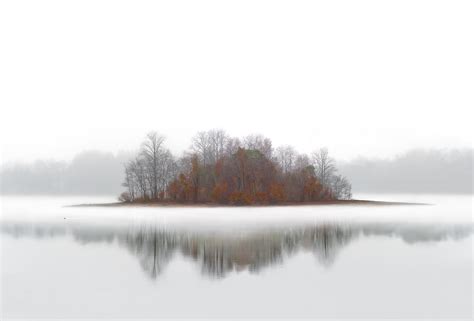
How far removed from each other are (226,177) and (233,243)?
7529 centimetres

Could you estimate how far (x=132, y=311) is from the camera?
43.0 ft

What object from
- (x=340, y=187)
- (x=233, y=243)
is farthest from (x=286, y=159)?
(x=233, y=243)

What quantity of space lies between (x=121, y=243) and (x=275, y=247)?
10004 millimetres

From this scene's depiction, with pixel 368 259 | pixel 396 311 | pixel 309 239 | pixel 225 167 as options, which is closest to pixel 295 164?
pixel 225 167

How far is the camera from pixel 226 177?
101625 millimetres

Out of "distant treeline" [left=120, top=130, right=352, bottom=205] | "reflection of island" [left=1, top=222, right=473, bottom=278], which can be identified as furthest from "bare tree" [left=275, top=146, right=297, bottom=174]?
"reflection of island" [left=1, top=222, right=473, bottom=278]

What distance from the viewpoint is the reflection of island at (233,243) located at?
20.2 meters

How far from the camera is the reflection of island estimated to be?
20.2 meters

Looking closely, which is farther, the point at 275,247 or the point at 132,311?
the point at 275,247

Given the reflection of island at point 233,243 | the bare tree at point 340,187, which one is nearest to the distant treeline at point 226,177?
the bare tree at point 340,187

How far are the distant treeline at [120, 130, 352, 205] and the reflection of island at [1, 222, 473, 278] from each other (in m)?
64.5

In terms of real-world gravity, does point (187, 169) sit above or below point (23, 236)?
above

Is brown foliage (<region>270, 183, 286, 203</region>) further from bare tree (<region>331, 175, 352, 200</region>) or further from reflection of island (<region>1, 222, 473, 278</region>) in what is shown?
reflection of island (<region>1, 222, 473, 278</region>)

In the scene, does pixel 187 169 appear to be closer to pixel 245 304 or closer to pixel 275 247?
pixel 275 247
